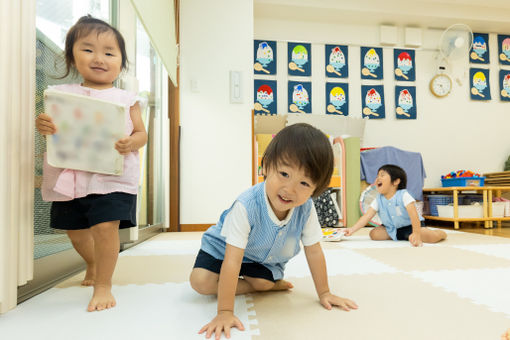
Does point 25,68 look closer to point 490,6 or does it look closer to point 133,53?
point 133,53

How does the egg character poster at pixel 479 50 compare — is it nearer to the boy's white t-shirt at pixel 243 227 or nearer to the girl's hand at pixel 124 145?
the boy's white t-shirt at pixel 243 227

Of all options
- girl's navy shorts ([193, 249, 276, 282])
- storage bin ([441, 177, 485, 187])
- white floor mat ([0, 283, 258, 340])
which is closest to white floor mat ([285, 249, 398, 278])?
girl's navy shorts ([193, 249, 276, 282])

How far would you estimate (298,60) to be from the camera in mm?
3498

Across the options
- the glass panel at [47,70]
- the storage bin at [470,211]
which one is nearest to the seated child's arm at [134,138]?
the glass panel at [47,70]

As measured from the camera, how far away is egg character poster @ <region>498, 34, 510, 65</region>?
3775 millimetres

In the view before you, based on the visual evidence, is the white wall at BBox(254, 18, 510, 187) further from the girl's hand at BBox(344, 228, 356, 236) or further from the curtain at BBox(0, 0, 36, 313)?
the curtain at BBox(0, 0, 36, 313)

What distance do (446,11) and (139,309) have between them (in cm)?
410

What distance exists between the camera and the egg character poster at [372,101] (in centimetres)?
355

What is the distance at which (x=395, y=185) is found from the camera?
6.74 feet

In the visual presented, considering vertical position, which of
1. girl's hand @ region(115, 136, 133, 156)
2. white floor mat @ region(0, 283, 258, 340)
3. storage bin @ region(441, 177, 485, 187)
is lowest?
white floor mat @ region(0, 283, 258, 340)

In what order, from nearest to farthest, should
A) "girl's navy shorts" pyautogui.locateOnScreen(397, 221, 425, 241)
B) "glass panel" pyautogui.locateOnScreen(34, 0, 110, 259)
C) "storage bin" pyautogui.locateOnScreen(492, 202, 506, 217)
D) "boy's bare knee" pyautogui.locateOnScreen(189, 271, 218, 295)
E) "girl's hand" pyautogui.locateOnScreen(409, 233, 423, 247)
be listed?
1. "boy's bare knee" pyautogui.locateOnScreen(189, 271, 218, 295)
2. "glass panel" pyautogui.locateOnScreen(34, 0, 110, 259)
3. "girl's hand" pyautogui.locateOnScreen(409, 233, 423, 247)
4. "girl's navy shorts" pyautogui.locateOnScreen(397, 221, 425, 241)
5. "storage bin" pyautogui.locateOnScreen(492, 202, 506, 217)

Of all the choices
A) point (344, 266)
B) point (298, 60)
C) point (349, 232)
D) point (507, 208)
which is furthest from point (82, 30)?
point (507, 208)

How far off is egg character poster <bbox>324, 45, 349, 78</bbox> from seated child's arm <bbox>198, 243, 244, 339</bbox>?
10.5 ft

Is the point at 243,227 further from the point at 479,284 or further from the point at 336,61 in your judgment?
the point at 336,61
